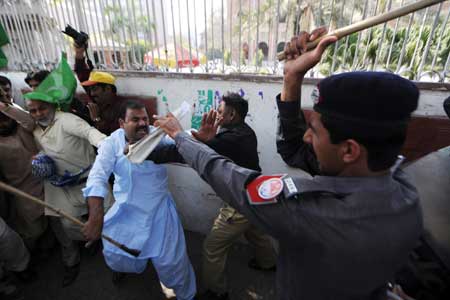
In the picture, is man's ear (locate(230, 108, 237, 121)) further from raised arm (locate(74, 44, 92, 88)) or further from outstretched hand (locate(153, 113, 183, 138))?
raised arm (locate(74, 44, 92, 88))

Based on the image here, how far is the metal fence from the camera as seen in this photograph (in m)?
1.95

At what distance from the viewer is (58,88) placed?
2.56 metres

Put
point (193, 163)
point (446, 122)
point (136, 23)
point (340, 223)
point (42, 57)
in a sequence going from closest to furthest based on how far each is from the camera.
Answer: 1. point (340, 223)
2. point (193, 163)
3. point (446, 122)
4. point (136, 23)
5. point (42, 57)

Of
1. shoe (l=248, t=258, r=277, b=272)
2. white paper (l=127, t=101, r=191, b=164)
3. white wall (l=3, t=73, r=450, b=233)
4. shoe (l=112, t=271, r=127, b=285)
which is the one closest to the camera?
white paper (l=127, t=101, r=191, b=164)

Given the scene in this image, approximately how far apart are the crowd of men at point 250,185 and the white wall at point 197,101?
320 mm

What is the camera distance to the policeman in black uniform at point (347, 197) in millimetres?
759

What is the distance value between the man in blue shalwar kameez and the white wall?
633mm

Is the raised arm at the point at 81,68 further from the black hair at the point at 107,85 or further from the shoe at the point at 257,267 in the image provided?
the shoe at the point at 257,267

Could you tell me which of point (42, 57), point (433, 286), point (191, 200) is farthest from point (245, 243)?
point (42, 57)

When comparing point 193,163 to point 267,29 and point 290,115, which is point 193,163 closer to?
point 290,115

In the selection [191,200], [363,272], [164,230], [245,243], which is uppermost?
[363,272]

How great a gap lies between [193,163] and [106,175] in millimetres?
1272

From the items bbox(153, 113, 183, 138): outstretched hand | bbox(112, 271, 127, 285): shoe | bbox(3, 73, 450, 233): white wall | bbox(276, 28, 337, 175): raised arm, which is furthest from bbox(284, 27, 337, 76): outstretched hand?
bbox(112, 271, 127, 285): shoe

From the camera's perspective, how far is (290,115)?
1.29 metres
